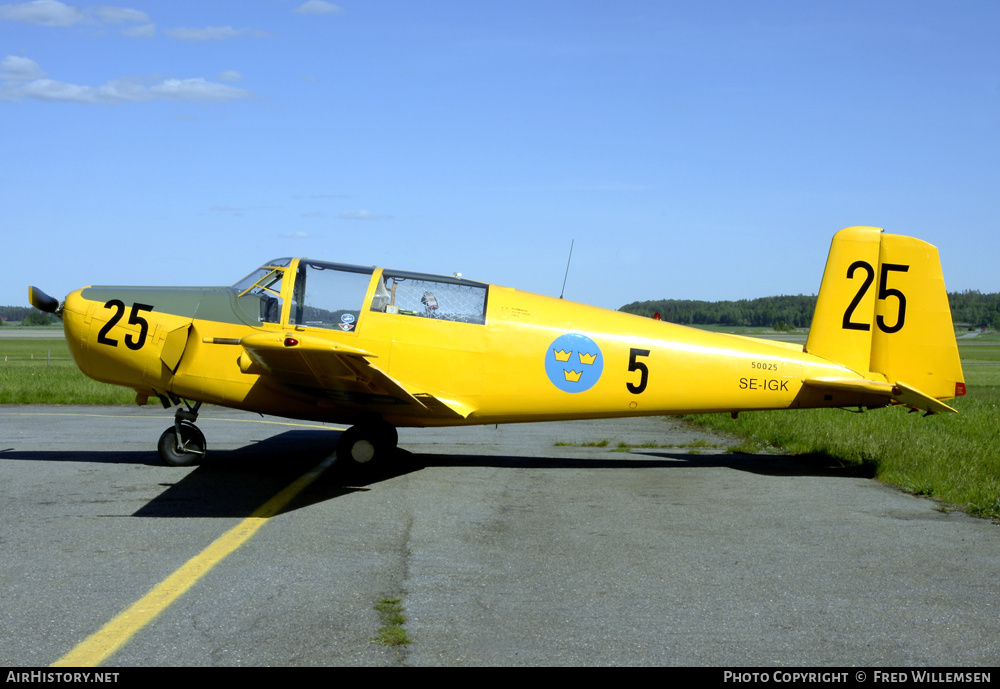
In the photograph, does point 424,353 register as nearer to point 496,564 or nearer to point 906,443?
point 496,564

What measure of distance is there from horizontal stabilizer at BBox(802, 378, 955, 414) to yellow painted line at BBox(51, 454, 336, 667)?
20.2ft

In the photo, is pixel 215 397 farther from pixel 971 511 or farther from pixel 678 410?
pixel 971 511

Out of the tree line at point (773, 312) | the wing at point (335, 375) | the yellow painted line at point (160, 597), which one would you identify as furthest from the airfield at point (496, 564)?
the tree line at point (773, 312)

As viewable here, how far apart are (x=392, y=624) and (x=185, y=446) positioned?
20.0ft

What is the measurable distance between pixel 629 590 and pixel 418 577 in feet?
4.44

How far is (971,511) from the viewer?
25.1 feet

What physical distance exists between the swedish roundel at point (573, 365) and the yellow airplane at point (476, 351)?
0.05 ft

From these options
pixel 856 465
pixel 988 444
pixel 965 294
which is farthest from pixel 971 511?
pixel 965 294

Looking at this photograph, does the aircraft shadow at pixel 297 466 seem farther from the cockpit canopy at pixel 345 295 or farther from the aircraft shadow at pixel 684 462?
the cockpit canopy at pixel 345 295

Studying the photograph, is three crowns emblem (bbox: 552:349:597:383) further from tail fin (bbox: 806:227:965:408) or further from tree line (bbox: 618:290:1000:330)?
tree line (bbox: 618:290:1000:330)

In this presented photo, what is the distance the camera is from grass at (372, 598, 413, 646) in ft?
13.7

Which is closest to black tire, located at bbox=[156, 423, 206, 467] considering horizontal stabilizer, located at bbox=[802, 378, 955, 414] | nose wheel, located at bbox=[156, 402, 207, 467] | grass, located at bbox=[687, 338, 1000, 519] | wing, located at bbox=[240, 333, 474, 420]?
nose wheel, located at bbox=[156, 402, 207, 467]

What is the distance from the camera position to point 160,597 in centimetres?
482

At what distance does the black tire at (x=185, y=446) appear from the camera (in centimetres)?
963
